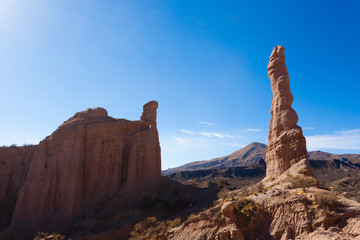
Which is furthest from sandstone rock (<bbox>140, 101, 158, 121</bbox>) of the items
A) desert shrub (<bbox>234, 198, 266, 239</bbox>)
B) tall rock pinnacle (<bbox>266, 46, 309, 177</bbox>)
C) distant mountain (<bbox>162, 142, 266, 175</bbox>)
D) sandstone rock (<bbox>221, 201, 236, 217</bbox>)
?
distant mountain (<bbox>162, 142, 266, 175</bbox>)

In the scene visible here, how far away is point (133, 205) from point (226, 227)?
50.1ft

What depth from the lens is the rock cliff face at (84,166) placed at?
86.7 feet

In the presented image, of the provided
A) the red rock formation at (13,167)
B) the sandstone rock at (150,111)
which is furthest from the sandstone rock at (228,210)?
A: the red rock formation at (13,167)

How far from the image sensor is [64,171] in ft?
90.1

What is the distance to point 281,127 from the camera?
22.4 metres

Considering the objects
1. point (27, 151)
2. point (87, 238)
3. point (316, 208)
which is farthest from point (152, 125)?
point (316, 208)

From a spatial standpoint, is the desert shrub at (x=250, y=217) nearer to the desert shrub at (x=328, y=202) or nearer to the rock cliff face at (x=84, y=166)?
the desert shrub at (x=328, y=202)

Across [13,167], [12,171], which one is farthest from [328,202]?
[13,167]

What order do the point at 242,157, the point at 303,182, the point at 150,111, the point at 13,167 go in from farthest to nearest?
the point at 242,157 → the point at 13,167 → the point at 150,111 → the point at 303,182

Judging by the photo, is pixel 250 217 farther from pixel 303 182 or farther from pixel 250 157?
pixel 250 157

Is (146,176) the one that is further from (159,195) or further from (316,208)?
(316,208)

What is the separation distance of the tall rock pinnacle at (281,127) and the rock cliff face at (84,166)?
43.0ft

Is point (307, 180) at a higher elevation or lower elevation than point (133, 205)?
higher

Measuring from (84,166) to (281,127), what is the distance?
21360mm
